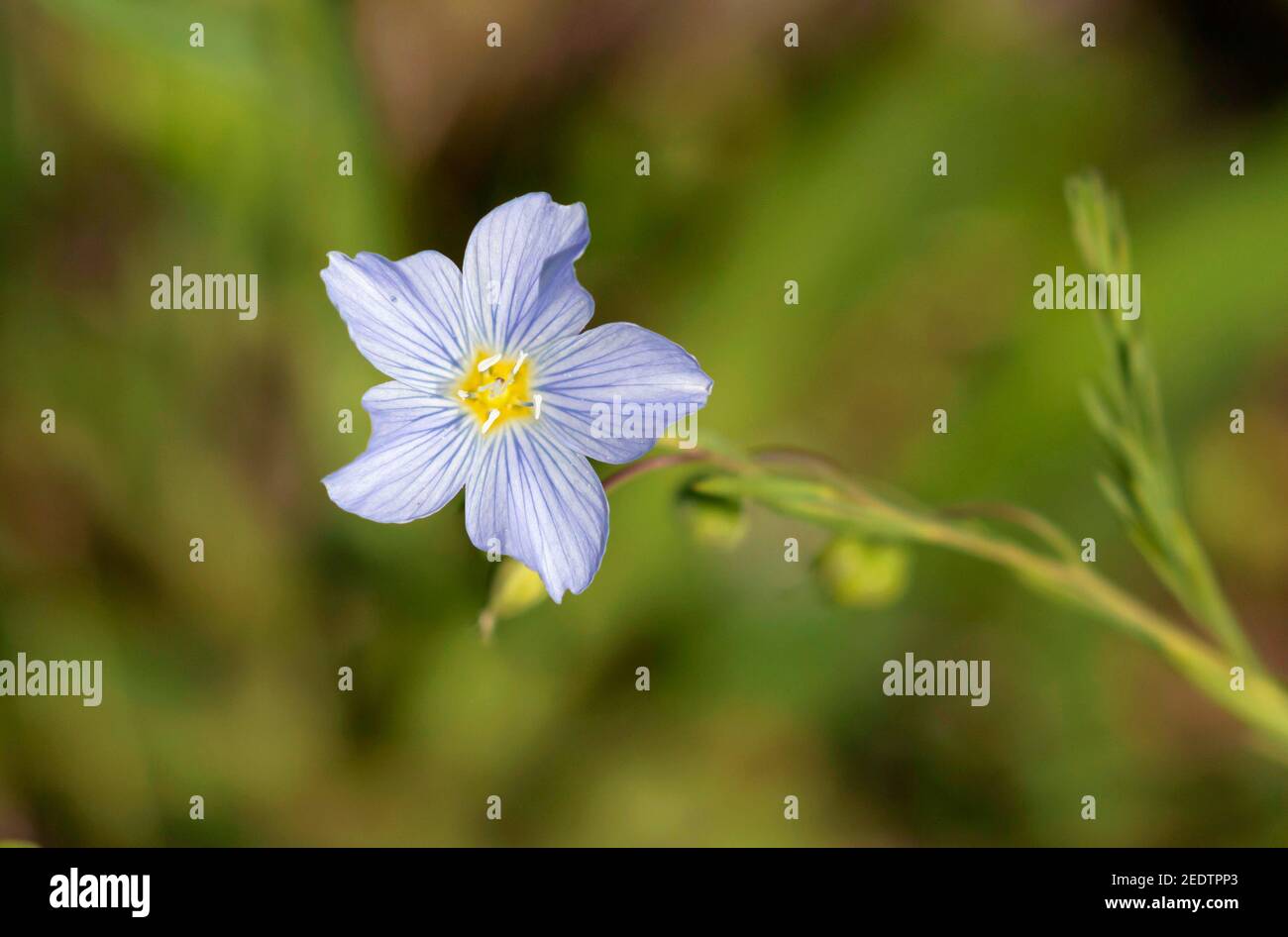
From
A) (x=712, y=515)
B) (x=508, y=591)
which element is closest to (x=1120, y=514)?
(x=712, y=515)

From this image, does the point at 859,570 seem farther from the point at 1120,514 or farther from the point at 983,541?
the point at 1120,514

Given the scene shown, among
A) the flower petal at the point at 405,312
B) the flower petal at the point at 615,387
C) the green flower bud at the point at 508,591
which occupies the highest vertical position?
the flower petal at the point at 405,312

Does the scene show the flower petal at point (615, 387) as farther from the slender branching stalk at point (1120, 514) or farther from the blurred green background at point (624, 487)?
the blurred green background at point (624, 487)

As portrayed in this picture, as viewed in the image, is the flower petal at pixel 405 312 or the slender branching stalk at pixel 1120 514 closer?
the flower petal at pixel 405 312

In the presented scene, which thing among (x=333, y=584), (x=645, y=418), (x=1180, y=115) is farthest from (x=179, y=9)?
(x=1180, y=115)

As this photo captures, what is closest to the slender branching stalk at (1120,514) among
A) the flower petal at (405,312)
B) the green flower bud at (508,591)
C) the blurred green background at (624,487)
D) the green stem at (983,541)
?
the green stem at (983,541)

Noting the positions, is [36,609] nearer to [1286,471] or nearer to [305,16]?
[305,16]
